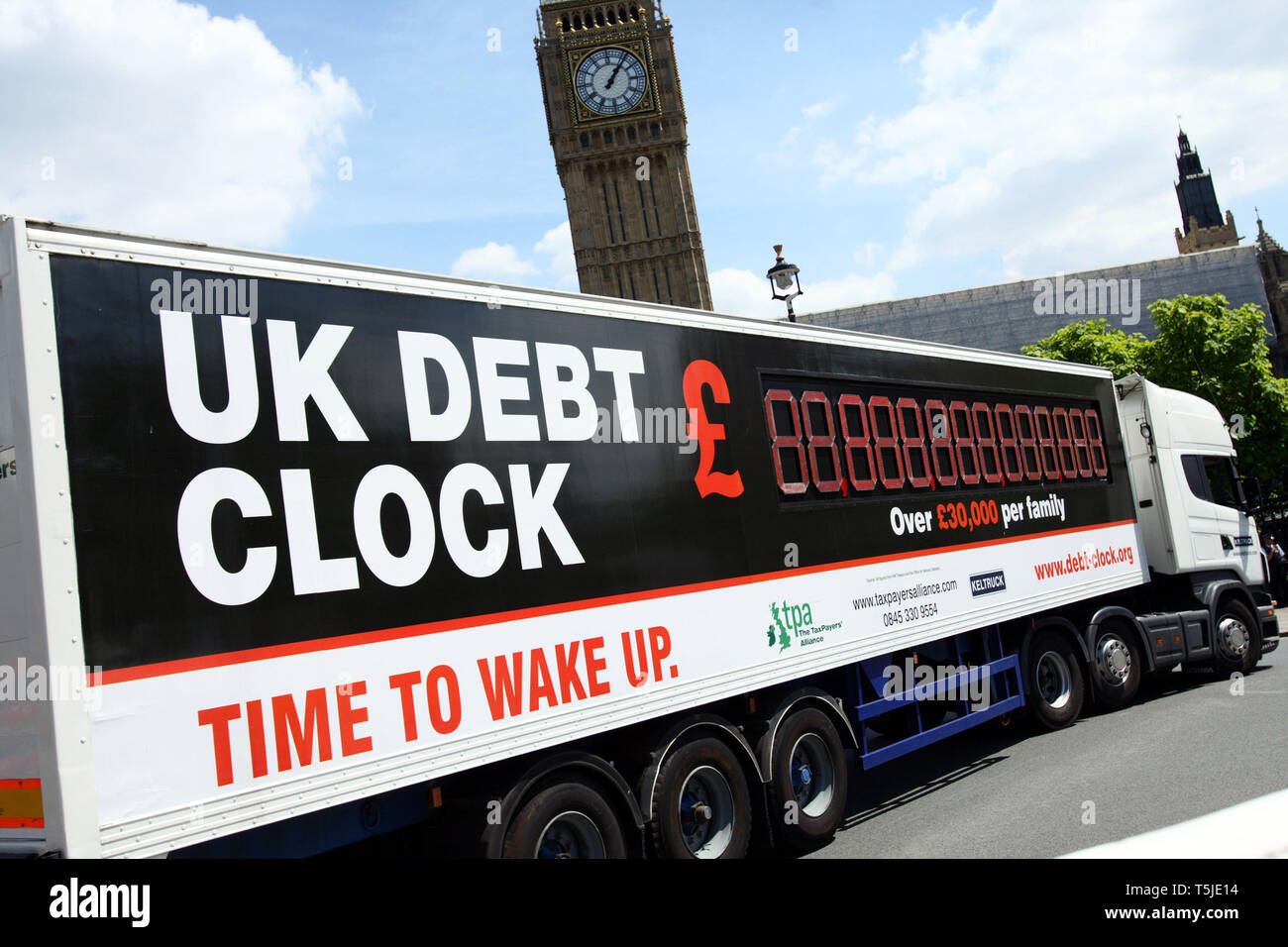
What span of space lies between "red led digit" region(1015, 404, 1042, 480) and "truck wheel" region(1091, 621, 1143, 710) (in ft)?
7.06

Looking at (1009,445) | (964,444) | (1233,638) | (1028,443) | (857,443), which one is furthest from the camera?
(1233,638)

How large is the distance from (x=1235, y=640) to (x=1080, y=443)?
3677 millimetres

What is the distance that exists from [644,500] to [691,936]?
9.18 feet

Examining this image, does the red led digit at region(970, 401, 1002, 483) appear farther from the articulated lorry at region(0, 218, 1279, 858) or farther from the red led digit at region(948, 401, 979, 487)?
the articulated lorry at region(0, 218, 1279, 858)

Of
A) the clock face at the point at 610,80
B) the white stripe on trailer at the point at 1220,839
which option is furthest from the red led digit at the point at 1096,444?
the clock face at the point at 610,80

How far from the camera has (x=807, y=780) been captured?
7.34 meters

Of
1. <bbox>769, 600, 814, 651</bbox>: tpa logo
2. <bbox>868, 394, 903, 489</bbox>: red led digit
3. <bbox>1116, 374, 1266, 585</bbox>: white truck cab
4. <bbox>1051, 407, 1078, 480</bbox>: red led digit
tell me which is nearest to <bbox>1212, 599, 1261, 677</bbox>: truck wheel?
<bbox>1116, 374, 1266, 585</bbox>: white truck cab

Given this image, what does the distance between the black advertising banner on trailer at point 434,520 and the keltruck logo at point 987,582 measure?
0.85 m

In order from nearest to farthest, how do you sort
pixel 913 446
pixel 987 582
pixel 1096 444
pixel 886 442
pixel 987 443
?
pixel 886 442
pixel 913 446
pixel 987 582
pixel 987 443
pixel 1096 444

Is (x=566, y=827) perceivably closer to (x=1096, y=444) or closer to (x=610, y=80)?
(x=1096, y=444)

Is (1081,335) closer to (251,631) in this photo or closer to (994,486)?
(994,486)

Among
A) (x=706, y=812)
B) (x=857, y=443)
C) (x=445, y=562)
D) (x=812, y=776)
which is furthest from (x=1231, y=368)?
(x=445, y=562)

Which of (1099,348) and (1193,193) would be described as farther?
(1193,193)

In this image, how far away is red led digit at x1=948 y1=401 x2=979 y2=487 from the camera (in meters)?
9.40
